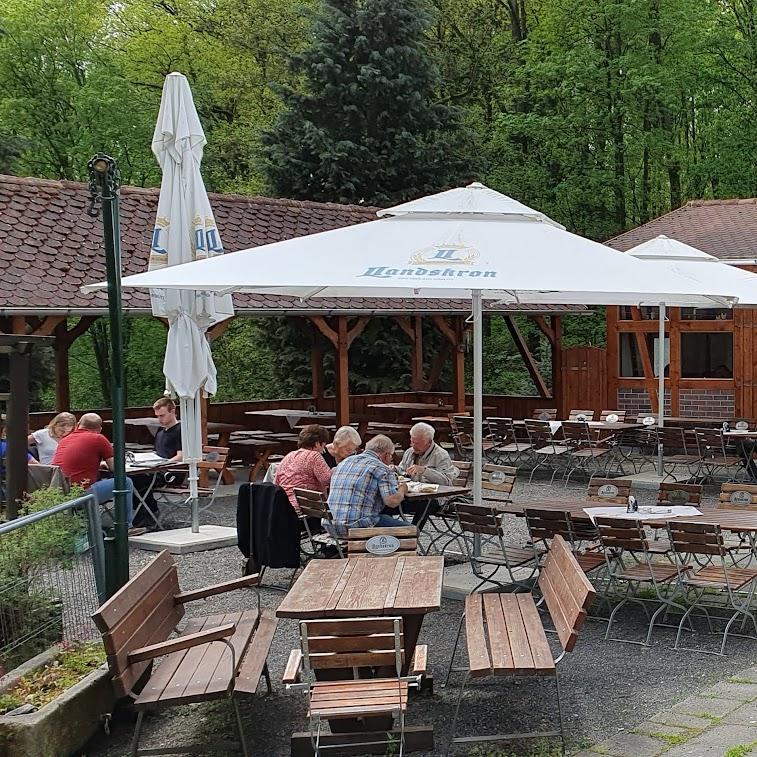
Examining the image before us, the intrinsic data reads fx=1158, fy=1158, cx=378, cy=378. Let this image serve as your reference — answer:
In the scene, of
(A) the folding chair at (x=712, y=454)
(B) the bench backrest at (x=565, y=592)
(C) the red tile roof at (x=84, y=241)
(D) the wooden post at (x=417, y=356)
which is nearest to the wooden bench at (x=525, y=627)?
(B) the bench backrest at (x=565, y=592)

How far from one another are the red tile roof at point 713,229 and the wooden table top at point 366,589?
14686 mm

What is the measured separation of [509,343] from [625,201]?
5.54m

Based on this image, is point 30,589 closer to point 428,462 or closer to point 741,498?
point 428,462

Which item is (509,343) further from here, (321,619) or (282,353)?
(321,619)

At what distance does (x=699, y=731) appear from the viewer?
218 inches

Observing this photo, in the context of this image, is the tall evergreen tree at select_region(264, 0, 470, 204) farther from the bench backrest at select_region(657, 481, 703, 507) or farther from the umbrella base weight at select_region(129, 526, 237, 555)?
the bench backrest at select_region(657, 481, 703, 507)

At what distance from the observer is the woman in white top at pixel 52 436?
12.2 meters

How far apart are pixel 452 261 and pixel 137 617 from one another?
3.55m

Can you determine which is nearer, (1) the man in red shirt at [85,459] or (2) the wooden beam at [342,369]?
(1) the man in red shirt at [85,459]

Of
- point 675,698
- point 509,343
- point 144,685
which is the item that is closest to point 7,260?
point 144,685

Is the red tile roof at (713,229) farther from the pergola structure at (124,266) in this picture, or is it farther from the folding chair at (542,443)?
the folding chair at (542,443)

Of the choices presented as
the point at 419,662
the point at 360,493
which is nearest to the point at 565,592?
the point at 419,662

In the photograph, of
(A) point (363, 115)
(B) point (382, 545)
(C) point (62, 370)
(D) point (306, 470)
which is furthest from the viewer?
→ (A) point (363, 115)

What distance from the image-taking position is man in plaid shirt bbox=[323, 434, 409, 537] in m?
8.67
